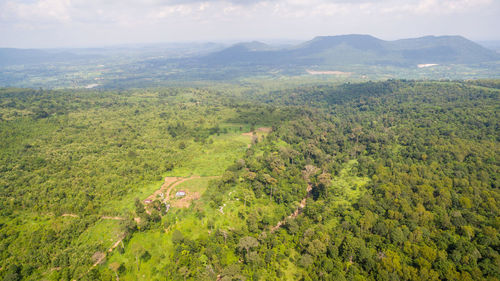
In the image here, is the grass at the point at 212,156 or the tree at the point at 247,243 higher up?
the grass at the point at 212,156

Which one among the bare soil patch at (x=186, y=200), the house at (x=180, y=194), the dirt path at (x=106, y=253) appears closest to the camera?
the dirt path at (x=106, y=253)

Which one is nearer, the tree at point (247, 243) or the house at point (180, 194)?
the tree at point (247, 243)

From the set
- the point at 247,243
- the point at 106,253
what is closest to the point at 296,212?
the point at 247,243

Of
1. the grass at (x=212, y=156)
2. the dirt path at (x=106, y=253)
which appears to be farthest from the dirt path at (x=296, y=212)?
the dirt path at (x=106, y=253)

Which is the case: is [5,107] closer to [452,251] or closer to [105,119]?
[105,119]

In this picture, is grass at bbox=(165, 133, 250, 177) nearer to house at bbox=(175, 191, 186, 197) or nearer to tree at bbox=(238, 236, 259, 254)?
house at bbox=(175, 191, 186, 197)

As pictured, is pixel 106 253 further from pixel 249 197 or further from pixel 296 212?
pixel 296 212

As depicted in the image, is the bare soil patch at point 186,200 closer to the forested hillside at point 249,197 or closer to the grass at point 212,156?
the forested hillside at point 249,197

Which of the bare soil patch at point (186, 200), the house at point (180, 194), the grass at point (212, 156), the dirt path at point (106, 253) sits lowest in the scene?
the dirt path at point (106, 253)
